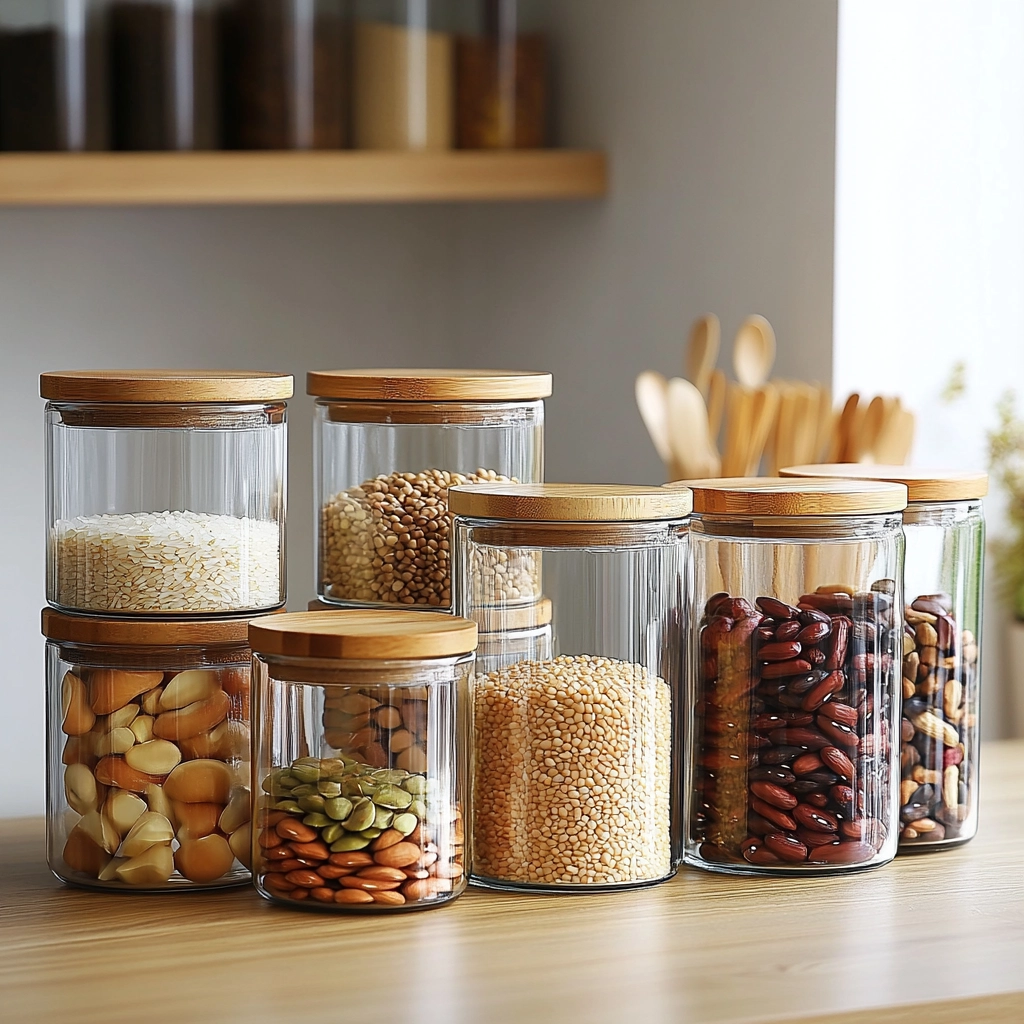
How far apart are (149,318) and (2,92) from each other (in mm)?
331

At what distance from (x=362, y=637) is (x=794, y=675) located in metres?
0.25

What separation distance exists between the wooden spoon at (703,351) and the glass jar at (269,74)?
0.46 m

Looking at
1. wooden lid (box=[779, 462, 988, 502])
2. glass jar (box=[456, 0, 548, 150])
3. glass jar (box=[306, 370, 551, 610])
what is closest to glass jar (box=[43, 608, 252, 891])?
glass jar (box=[306, 370, 551, 610])

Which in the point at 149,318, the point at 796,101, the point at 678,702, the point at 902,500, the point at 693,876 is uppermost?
the point at 796,101

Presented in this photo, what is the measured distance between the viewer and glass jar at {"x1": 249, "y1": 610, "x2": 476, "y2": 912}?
790 mm

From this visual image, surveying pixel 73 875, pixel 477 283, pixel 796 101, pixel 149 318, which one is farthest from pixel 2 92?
pixel 73 875

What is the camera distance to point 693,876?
89 centimetres

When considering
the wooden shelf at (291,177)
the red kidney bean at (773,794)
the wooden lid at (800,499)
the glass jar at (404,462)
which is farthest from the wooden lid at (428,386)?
the wooden shelf at (291,177)

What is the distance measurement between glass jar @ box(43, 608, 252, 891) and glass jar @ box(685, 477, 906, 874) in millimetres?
260

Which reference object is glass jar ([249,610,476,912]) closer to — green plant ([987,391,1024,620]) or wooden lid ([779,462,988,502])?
wooden lid ([779,462,988,502])

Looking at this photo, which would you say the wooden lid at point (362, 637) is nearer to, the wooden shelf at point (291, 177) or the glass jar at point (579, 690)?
the glass jar at point (579, 690)

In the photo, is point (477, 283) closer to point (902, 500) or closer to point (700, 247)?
point (700, 247)

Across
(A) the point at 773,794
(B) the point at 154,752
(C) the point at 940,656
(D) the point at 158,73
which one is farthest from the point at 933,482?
(D) the point at 158,73

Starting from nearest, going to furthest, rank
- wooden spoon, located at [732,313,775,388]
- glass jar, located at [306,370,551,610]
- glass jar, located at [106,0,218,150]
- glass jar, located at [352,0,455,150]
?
glass jar, located at [306,370,551,610] < wooden spoon, located at [732,313,775,388] < glass jar, located at [106,0,218,150] < glass jar, located at [352,0,455,150]
